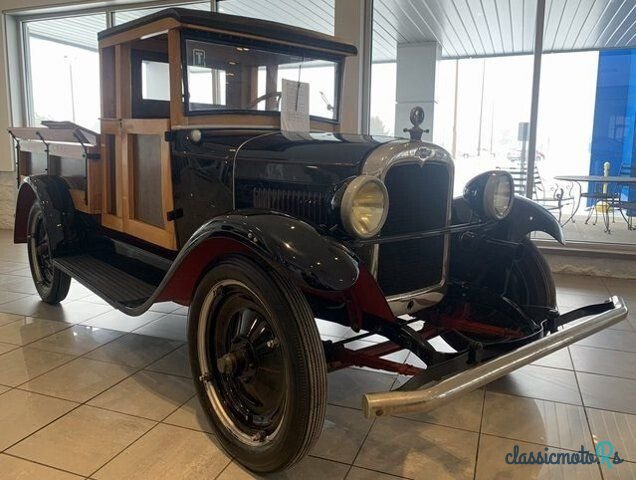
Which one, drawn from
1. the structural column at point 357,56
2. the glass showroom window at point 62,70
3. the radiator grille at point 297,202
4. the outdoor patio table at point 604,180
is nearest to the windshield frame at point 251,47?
the radiator grille at point 297,202

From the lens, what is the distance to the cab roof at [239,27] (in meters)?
2.30

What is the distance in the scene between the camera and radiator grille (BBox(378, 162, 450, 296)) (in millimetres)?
2000

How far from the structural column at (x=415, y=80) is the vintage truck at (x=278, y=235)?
2974 mm

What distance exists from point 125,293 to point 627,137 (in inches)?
185

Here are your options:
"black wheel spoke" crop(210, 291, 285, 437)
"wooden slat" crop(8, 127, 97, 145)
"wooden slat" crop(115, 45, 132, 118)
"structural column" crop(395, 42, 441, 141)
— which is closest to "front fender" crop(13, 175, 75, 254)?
"wooden slat" crop(8, 127, 97, 145)

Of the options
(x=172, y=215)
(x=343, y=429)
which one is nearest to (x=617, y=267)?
(x=343, y=429)

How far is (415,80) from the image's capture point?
580 centimetres

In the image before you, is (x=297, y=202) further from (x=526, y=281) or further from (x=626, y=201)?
(x=626, y=201)

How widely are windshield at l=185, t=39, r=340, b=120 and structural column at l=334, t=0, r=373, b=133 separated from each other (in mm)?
2180

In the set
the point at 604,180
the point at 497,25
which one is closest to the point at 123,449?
the point at 604,180

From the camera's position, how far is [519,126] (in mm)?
5078

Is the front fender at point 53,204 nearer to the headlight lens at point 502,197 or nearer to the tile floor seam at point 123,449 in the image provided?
the tile floor seam at point 123,449

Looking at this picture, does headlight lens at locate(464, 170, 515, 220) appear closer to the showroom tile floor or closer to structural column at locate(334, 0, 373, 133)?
the showroom tile floor

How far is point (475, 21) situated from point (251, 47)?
12.8ft
